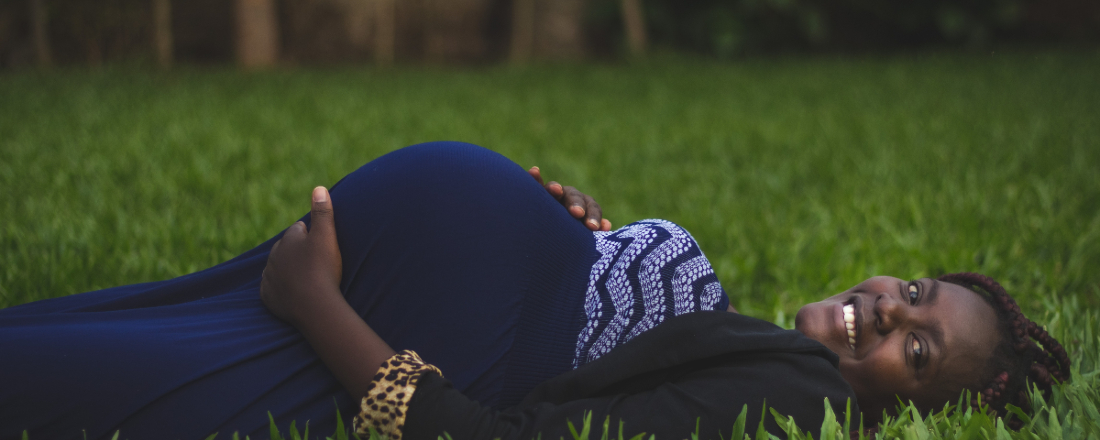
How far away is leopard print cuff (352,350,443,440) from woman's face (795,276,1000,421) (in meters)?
0.84

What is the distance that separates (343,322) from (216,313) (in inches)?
11.5

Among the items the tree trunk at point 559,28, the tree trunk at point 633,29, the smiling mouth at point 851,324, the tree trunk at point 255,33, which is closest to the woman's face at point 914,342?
the smiling mouth at point 851,324

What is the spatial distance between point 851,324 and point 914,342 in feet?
0.40

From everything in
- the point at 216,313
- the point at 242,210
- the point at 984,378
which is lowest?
the point at 242,210

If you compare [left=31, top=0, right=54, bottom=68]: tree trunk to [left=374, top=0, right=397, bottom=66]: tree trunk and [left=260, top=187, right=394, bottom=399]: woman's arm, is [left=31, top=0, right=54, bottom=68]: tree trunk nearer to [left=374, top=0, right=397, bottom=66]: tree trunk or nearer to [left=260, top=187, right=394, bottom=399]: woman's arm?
[left=374, top=0, right=397, bottom=66]: tree trunk

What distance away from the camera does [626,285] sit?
143cm

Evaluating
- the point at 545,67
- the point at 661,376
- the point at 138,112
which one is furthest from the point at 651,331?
the point at 545,67

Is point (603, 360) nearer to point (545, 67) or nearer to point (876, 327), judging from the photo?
point (876, 327)

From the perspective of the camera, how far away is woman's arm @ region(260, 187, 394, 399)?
122 cm

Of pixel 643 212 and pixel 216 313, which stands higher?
pixel 216 313

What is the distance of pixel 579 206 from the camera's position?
167 cm

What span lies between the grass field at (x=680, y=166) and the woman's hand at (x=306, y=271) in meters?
1.09

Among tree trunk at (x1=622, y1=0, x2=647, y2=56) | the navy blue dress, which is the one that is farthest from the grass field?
tree trunk at (x1=622, y1=0, x2=647, y2=56)

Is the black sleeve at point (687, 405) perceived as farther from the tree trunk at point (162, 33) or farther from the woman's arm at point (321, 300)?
the tree trunk at point (162, 33)
